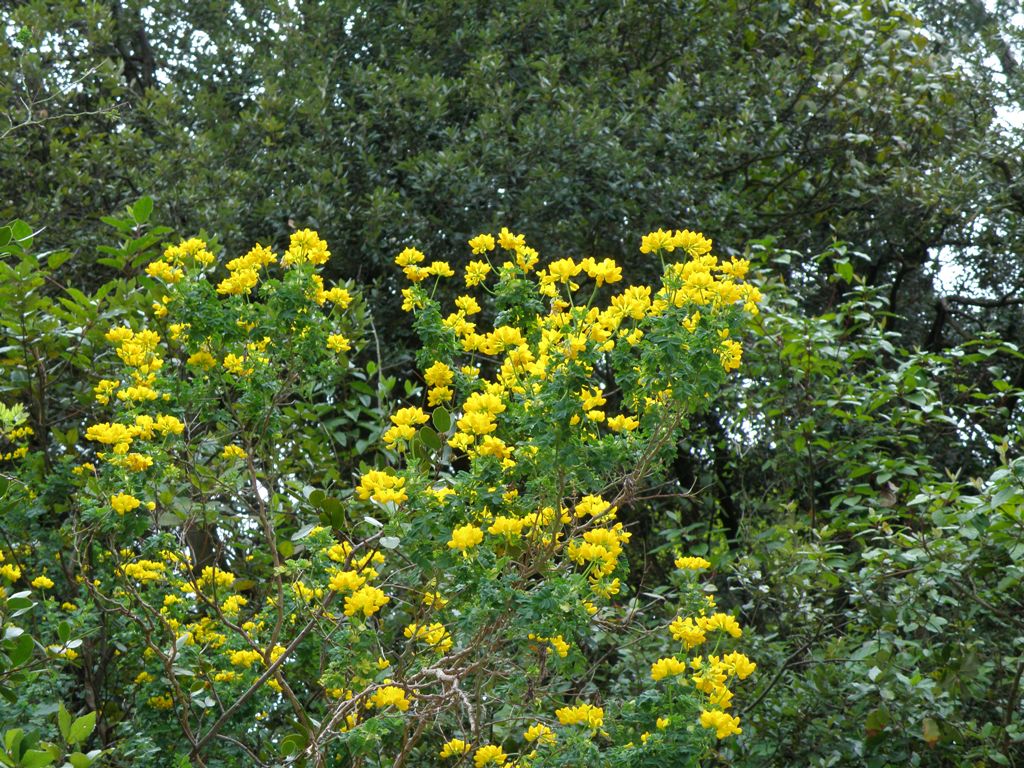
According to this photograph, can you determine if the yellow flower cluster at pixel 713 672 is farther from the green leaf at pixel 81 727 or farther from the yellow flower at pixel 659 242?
the green leaf at pixel 81 727

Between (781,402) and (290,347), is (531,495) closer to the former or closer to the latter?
(290,347)

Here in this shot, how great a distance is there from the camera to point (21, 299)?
11.9 ft

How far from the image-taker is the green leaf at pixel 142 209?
365 cm

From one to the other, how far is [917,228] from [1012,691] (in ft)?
11.2

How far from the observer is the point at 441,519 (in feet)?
8.32

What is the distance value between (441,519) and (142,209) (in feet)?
5.60

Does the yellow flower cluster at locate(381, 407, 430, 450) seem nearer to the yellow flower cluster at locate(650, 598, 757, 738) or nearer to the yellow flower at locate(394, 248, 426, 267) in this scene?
the yellow flower at locate(394, 248, 426, 267)

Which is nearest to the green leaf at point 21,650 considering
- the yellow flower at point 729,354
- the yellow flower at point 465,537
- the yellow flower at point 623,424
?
the yellow flower at point 465,537

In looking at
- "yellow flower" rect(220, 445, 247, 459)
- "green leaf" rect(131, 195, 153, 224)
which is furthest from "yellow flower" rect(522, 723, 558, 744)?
"green leaf" rect(131, 195, 153, 224)

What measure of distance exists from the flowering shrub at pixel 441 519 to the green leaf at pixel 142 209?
0.29 m

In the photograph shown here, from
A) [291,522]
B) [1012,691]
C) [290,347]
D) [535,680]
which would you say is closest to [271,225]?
[291,522]

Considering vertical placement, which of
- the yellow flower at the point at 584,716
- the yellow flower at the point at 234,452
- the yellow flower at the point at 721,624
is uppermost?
the yellow flower at the point at 234,452

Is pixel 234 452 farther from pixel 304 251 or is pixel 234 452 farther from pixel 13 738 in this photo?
pixel 13 738

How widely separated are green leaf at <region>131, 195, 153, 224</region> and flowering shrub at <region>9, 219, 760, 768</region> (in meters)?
0.29
